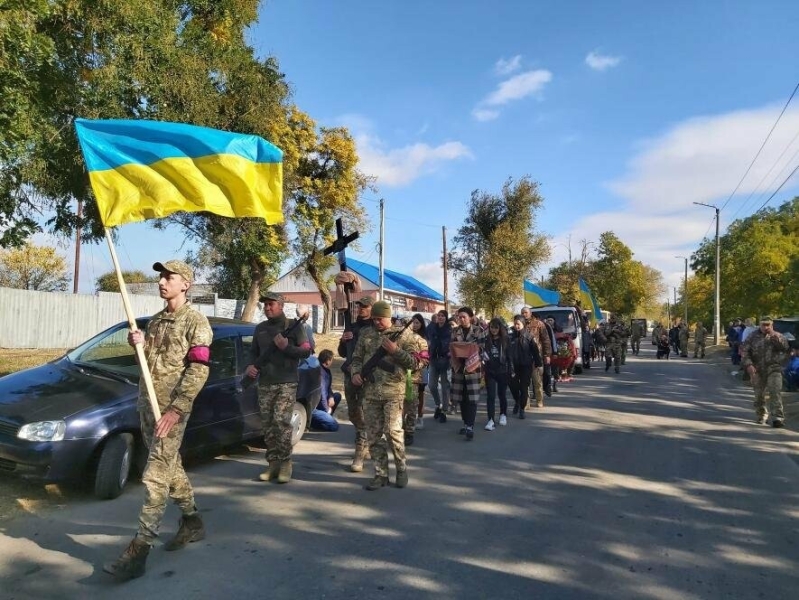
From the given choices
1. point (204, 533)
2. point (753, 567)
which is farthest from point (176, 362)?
point (753, 567)

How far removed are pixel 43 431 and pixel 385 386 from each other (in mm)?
2967

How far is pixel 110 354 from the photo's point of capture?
626 centimetres

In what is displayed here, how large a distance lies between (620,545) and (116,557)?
3548 millimetres

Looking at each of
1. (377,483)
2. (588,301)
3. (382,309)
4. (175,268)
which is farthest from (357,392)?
(588,301)

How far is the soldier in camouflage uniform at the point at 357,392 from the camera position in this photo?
654 cm

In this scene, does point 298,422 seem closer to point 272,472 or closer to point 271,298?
point 272,472

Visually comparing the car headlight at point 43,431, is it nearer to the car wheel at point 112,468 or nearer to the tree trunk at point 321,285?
the car wheel at point 112,468

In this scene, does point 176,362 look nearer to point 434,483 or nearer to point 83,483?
point 83,483

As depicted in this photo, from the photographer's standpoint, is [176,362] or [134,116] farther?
[134,116]

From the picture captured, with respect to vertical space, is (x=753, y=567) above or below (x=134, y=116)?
below

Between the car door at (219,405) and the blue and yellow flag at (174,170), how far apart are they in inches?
72.7

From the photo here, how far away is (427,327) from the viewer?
34.3 feet

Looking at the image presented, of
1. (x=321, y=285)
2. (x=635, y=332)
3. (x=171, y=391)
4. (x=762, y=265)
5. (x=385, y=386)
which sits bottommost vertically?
(x=385, y=386)

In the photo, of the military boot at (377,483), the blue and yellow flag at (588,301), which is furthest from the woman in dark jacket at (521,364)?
the blue and yellow flag at (588,301)
